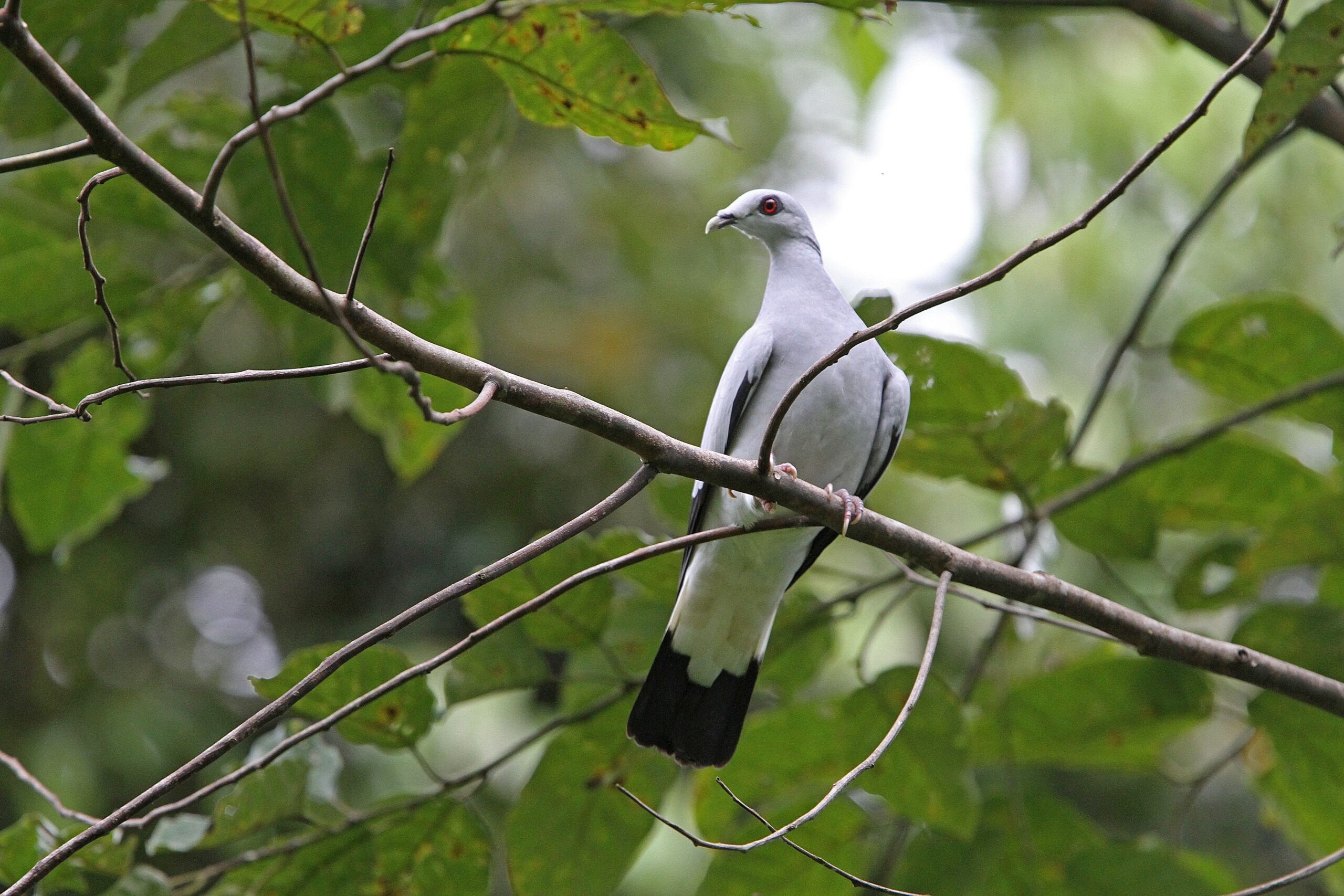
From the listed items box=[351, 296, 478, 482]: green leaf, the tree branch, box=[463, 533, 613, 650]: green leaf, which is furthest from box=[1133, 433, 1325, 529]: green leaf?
box=[351, 296, 478, 482]: green leaf

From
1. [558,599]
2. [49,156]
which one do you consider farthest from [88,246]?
[558,599]

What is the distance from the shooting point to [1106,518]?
11.6ft

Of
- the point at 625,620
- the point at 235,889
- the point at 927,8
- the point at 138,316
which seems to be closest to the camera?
the point at 235,889

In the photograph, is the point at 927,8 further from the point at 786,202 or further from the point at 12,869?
the point at 12,869

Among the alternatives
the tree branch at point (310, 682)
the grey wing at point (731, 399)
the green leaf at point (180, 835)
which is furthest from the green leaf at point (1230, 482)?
the green leaf at point (180, 835)

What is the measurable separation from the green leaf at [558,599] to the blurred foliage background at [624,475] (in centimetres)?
2

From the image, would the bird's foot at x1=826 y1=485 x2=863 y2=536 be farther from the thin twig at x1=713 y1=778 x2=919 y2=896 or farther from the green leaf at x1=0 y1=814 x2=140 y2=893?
the green leaf at x1=0 y1=814 x2=140 y2=893

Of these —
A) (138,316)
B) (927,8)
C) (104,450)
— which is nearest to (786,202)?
(138,316)

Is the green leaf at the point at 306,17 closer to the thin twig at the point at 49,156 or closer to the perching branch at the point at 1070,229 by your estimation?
the thin twig at the point at 49,156

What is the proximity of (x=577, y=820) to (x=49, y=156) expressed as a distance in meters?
2.30

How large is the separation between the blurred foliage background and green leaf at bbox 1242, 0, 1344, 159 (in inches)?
34.5

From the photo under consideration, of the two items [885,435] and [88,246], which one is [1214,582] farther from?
[88,246]

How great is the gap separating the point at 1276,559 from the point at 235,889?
123 inches

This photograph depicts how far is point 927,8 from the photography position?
8.05m
